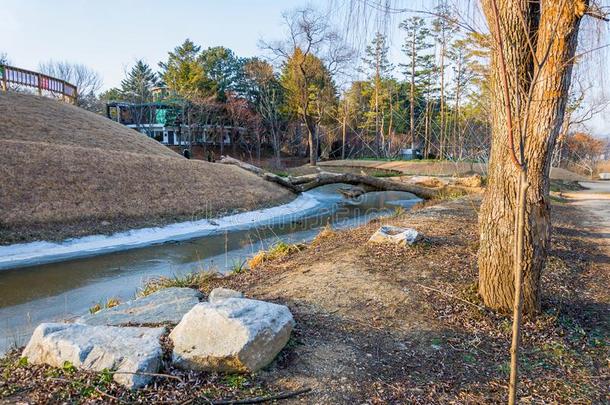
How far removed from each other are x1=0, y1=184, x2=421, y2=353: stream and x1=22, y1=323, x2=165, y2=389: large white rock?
149cm

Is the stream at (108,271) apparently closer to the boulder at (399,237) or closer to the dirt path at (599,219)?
the boulder at (399,237)

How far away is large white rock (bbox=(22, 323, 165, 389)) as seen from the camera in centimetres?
246

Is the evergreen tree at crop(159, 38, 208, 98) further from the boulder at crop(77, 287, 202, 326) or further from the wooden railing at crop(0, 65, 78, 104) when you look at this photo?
the boulder at crop(77, 287, 202, 326)

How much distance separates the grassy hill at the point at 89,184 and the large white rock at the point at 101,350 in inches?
312

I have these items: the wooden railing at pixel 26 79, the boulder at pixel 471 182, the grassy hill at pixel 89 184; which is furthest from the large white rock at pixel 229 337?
the wooden railing at pixel 26 79

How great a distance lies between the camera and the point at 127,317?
3.64 metres

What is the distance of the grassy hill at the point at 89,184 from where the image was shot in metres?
10.4

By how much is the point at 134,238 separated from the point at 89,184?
10.1 ft

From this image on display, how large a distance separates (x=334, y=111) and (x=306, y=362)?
37.1 metres

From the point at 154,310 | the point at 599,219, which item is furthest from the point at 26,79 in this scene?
the point at 599,219

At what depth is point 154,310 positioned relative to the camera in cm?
371

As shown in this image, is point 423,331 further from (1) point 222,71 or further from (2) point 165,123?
(1) point 222,71

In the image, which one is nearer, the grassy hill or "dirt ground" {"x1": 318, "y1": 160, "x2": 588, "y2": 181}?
the grassy hill

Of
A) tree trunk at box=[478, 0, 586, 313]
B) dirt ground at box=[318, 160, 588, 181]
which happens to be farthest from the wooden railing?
tree trunk at box=[478, 0, 586, 313]
